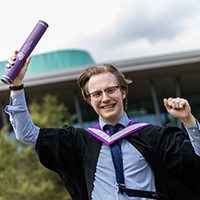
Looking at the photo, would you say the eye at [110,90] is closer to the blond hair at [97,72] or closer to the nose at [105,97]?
the nose at [105,97]

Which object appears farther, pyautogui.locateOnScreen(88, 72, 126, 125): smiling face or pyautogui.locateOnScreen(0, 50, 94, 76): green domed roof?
pyautogui.locateOnScreen(0, 50, 94, 76): green domed roof

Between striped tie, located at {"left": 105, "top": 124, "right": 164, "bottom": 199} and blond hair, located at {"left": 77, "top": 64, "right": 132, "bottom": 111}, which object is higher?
blond hair, located at {"left": 77, "top": 64, "right": 132, "bottom": 111}

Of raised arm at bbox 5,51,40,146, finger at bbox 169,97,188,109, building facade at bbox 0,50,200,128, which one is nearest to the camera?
finger at bbox 169,97,188,109

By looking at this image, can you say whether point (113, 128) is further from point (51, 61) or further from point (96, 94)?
point (51, 61)

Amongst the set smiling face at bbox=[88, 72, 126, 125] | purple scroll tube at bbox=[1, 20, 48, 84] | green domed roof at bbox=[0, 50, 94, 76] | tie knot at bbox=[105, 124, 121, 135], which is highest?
green domed roof at bbox=[0, 50, 94, 76]

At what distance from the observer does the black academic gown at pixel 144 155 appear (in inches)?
80.4

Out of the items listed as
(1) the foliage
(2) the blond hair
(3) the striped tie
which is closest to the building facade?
(1) the foliage

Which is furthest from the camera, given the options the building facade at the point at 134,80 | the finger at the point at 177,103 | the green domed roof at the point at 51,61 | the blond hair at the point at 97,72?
the green domed roof at the point at 51,61

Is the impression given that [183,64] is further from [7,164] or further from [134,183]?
[134,183]

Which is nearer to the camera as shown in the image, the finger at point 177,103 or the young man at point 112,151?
the finger at point 177,103

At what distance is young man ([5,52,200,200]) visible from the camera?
1997 millimetres

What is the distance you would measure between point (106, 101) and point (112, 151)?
0.40m

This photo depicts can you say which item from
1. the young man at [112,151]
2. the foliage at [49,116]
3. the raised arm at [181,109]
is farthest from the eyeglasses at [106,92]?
the foliage at [49,116]

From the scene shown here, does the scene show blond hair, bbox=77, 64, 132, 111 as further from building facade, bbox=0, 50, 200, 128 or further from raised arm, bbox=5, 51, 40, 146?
building facade, bbox=0, 50, 200, 128
